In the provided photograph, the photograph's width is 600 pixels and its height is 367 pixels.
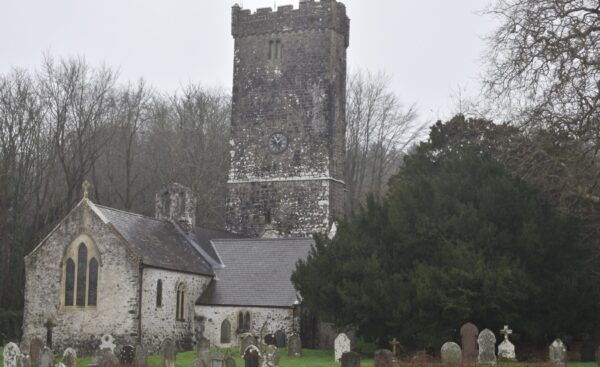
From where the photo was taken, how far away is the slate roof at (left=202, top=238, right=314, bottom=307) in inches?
1300

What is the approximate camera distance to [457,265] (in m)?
25.6

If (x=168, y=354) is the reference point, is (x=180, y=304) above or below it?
above

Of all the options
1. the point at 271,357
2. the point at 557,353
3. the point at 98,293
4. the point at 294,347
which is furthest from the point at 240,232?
the point at 557,353

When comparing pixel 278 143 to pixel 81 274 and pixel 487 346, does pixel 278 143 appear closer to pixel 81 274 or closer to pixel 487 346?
pixel 81 274

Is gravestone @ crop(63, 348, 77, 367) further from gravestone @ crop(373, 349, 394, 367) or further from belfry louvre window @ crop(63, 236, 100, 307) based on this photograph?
gravestone @ crop(373, 349, 394, 367)

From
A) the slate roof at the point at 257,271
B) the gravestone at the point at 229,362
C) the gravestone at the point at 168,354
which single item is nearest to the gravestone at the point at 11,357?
the gravestone at the point at 168,354

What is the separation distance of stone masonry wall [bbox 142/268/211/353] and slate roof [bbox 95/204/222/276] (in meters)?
0.34

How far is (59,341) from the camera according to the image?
31188mm

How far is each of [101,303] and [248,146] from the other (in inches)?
542

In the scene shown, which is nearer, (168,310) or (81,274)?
(81,274)

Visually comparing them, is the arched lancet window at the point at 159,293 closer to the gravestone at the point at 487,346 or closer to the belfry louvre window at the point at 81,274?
the belfry louvre window at the point at 81,274

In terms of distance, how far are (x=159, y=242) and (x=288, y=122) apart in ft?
35.4

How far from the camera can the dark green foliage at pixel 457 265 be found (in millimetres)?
25578

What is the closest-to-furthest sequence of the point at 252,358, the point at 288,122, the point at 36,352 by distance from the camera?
the point at 252,358 → the point at 36,352 → the point at 288,122
